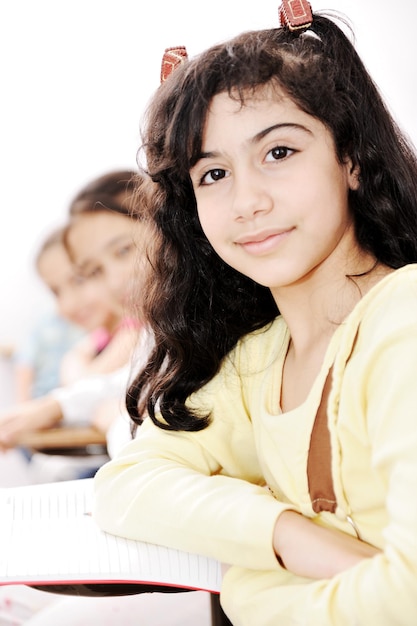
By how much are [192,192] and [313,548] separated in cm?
53

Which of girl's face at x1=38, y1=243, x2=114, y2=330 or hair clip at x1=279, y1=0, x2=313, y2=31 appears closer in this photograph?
hair clip at x1=279, y1=0, x2=313, y2=31

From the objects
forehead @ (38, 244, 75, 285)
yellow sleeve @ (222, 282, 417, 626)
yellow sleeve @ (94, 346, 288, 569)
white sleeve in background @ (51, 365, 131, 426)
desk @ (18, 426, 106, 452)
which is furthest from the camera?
forehead @ (38, 244, 75, 285)

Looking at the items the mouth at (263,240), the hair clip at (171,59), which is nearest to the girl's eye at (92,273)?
the hair clip at (171,59)

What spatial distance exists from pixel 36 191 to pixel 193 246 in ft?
6.27

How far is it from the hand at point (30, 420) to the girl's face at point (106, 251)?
1.49 feet

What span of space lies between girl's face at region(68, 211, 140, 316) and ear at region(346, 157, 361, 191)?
64.0 inches

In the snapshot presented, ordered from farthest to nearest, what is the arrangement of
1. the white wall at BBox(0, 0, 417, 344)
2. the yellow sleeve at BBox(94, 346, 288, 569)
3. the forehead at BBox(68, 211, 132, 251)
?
the white wall at BBox(0, 0, 417, 344) → the forehead at BBox(68, 211, 132, 251) → the yellow sleeve at BBox(94, 346, 288, 569)

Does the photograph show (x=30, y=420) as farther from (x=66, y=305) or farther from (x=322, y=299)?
(x=322, y=299)

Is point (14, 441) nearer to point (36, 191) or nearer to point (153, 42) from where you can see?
point (36, 191)

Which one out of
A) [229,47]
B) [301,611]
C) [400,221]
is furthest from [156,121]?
[301,611]

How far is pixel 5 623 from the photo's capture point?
100 centimetres

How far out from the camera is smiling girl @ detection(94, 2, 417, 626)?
0.79 m

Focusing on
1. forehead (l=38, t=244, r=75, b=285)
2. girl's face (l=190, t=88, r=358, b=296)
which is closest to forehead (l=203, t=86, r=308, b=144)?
girl's face (l=190, t=88, r=358, b=296)

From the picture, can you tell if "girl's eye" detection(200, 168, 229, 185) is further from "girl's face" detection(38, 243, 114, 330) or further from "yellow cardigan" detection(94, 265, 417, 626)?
"girl's face" detection(38, 243, 114, 330)
